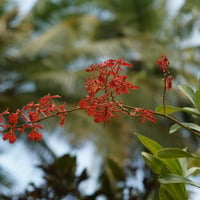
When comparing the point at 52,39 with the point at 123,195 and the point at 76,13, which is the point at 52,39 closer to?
the point at 76,13

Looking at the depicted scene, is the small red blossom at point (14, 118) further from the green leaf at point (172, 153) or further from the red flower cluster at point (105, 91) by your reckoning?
the green leaf at point (172, 153)

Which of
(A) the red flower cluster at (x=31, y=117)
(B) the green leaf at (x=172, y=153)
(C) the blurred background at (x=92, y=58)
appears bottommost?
(B) the green leaf at (x=172, y=153)

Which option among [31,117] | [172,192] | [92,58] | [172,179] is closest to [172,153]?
[172,179]

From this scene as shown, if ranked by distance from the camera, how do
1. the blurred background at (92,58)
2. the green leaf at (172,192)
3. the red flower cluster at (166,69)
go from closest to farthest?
the red flower cluster at (166,69), the green leaf at (172,192), the blurred background at (92,58)

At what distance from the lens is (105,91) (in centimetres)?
97

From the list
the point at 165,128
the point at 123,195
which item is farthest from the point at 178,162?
the point at 165,128

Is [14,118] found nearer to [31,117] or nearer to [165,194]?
[31,117]

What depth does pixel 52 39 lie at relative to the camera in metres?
5.21

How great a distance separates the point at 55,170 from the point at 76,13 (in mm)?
4943

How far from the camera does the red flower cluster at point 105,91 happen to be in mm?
958

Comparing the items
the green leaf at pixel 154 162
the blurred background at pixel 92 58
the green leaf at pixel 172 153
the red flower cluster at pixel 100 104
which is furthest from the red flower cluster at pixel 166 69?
the blurred background at pixel 92 58

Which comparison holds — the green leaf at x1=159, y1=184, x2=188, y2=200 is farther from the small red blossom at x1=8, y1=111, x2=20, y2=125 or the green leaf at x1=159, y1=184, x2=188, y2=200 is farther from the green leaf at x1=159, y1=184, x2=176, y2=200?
the small red blossom at x1=8, y1=111, x2=20, y2=125

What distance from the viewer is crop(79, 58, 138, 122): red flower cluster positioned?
0.96 meters

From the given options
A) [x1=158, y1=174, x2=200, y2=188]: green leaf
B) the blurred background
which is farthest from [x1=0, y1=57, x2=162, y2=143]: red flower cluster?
the blurred background
